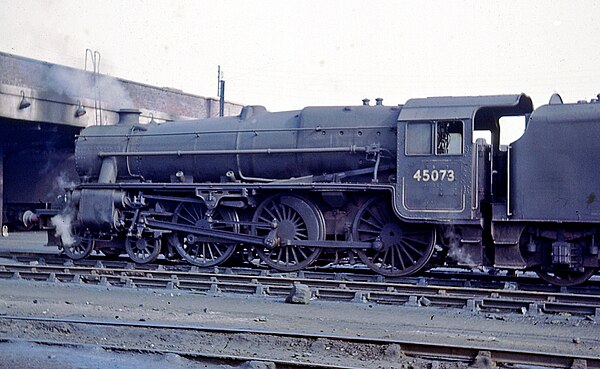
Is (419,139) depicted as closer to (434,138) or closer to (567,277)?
(434,138)

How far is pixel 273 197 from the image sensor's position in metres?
12.6

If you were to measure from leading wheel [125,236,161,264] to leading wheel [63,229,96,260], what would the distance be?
85 cm

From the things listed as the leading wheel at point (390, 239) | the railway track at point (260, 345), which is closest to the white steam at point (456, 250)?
the leading wheel at point (390, 239)

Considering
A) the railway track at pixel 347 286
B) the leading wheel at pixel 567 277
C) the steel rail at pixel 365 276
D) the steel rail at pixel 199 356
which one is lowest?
the steel rail at pixel 199 356

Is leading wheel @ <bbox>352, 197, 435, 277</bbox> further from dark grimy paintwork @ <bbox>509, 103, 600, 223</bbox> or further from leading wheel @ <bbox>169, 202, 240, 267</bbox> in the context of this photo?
leading wheel @ <bbox>169, 202, 240, 267</bbox>

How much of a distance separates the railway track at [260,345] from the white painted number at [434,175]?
4.76m

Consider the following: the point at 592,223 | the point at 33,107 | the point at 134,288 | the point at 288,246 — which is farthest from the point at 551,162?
the point at 33,107

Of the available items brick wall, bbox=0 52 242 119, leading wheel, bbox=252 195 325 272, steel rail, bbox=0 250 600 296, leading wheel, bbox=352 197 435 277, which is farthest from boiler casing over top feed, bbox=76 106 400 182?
brick wall, bbox=0 52 242 119

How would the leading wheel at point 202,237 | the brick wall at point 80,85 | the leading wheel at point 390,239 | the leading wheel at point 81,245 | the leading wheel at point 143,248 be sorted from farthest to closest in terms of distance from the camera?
the brick wall at point 80,85
the leading wheel at point 81,245
the leading wheel at point 143,248
the leading wheel at point 202,237
the leading wheel at point 390,239

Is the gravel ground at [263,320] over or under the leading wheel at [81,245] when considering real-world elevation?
under

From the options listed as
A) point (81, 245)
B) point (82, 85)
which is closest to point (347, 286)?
→ point (81, 245)

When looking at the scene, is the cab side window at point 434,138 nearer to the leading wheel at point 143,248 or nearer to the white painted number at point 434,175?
the white painted number at point 434,175

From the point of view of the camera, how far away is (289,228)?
12297mm

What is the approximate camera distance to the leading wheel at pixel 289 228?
1217 centimetres
